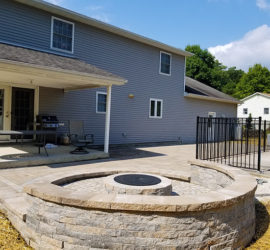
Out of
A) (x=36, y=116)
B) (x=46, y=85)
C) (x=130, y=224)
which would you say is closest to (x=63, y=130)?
(x=36, y=116)

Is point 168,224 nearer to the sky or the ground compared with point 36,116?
nearer to the ground

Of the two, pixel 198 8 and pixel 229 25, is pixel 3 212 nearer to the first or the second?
pixel 198 8

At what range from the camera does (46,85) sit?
9.14 metres

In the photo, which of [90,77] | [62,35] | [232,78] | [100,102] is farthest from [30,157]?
[232,78]

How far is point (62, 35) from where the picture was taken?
9656 mm

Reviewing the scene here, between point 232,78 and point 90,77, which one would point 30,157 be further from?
point 232,78

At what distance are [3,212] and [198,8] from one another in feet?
38.1

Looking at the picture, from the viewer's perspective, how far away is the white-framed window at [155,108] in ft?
43.9

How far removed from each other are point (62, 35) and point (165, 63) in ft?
20.7

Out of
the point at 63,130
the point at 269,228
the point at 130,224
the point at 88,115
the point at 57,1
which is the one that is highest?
the point at 57,1

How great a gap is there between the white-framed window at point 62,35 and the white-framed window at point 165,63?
5505 millimetres

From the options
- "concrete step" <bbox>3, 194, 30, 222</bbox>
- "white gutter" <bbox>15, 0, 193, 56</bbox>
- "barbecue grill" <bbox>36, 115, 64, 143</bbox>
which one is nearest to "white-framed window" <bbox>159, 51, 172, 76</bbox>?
"white gutter" <bbox>15, 0, 193, 56</bbox>

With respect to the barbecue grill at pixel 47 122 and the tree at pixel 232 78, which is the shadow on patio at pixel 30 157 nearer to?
the barbecue grill at pixel 47 122

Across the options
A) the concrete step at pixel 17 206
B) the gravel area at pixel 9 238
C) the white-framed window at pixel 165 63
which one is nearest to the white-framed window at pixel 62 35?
the white-framed window at pixel 165 63
